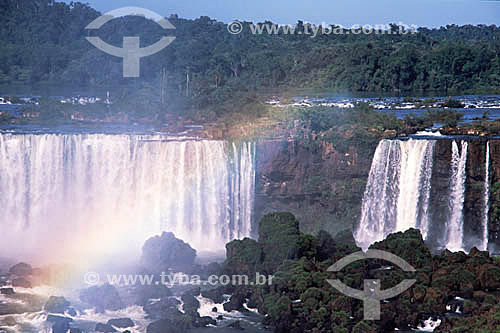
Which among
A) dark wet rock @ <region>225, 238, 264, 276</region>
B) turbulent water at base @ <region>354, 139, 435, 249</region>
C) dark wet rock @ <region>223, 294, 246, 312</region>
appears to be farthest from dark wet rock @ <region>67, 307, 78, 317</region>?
turbulent water at base @ <region>354, 139, 435, 249</region>

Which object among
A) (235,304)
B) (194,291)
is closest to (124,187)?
(194,291)

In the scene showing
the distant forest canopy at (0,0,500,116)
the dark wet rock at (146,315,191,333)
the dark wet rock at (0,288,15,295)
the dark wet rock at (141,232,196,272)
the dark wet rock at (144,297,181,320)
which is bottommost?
the dark wet rock at (146,315,191,333)

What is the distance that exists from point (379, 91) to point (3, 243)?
1289 inches

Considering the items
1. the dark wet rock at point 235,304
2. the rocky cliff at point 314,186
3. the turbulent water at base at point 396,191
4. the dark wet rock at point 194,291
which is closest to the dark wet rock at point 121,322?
the dark wet rock at point 194,291

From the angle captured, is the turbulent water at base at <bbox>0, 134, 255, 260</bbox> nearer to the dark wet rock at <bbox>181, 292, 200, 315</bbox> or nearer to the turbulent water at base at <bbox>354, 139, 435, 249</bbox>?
the turbulent water at base at <bbox>354, 139, 435, 249</bbox>

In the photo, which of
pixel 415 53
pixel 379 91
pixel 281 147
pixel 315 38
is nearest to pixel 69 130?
pixel 281 147

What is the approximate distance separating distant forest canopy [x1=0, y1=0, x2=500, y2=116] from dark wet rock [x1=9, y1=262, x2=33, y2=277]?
15.4 m

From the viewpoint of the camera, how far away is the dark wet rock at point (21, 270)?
79.4 ft

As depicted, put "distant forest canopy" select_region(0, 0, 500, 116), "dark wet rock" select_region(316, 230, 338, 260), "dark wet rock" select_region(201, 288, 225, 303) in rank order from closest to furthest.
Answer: "dark wet rock" select_region(201, 288, 225, 303) < "dark wet rock" select_region(316, 230, 338, 260) < "distant forest canopy" select_region(0, 0, 500, 116)

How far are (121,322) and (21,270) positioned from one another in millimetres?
4917

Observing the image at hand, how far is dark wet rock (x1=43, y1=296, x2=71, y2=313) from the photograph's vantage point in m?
21.6

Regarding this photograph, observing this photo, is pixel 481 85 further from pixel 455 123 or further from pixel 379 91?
pixel 455 123

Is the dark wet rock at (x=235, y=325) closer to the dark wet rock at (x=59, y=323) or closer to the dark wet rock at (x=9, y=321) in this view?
the dark wet rock at (x=59, y=323)

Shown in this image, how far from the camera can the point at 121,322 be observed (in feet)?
68.4
